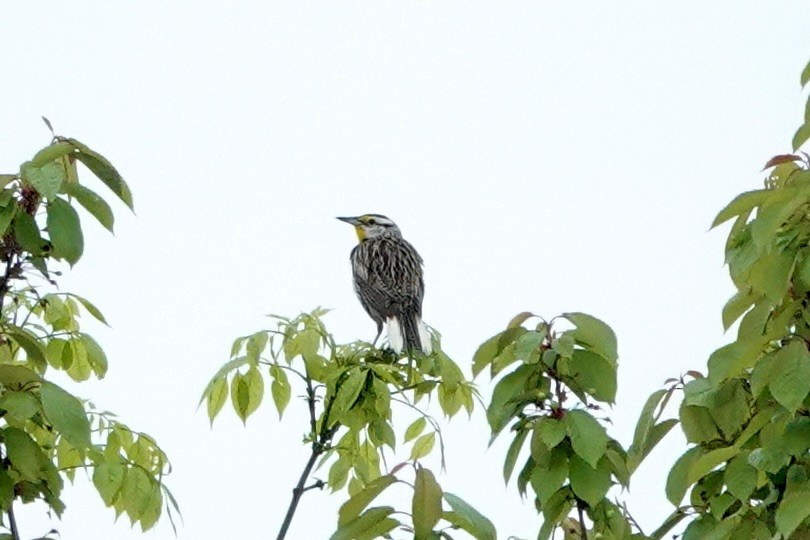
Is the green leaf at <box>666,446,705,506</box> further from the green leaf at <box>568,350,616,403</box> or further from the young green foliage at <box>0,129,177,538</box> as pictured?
the young green foliage at <box>0,129,177,538</box>

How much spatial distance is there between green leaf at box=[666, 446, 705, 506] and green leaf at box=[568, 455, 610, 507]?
16 cm

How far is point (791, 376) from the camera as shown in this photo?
3275mm

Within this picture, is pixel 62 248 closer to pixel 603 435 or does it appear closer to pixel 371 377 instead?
pixel 603 435

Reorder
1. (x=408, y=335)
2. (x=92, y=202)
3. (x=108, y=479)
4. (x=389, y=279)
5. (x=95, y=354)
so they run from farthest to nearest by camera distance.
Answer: (x=389, y=279)
(x=408, y=335)
(x=95, y=354)
(x=108, y=479)
(x=92, y=202)

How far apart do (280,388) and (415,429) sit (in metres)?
0.60

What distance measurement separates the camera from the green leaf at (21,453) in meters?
3.66

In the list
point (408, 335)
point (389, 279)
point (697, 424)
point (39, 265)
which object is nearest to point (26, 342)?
point (39, 265)

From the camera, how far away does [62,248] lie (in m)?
3.64

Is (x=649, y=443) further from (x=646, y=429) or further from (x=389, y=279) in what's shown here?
(x=389, y=279)

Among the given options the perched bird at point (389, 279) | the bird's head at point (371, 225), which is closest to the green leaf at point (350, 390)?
the perched bird at point (389, 279)

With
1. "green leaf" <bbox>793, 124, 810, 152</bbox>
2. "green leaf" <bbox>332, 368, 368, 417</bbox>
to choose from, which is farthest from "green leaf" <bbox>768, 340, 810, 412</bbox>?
"green leaf" <bbox>332, 368, 368, 417</bbox>

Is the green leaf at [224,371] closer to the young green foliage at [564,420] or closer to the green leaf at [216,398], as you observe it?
the green leaf at [216,398]

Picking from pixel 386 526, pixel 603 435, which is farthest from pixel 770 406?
pixel 386 526

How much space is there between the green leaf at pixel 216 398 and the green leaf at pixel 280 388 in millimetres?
191
